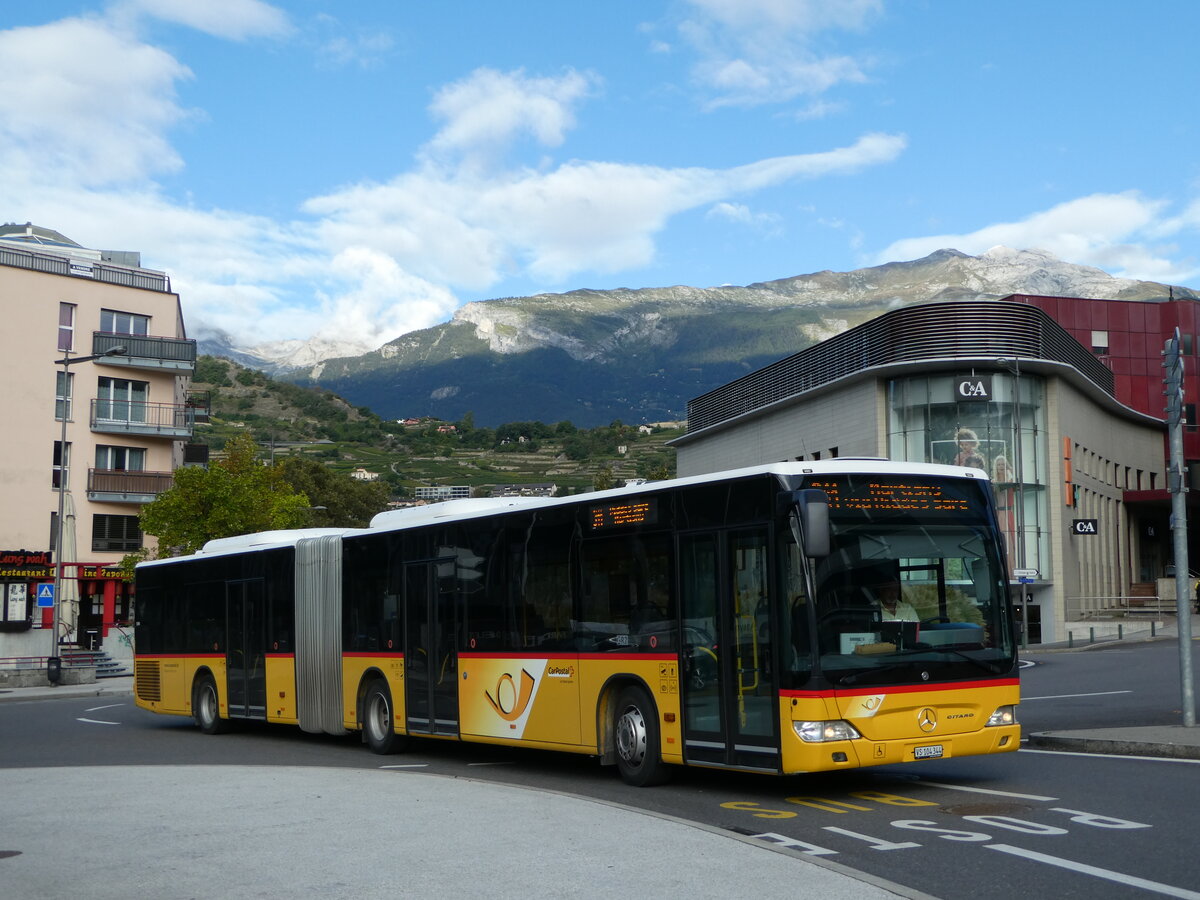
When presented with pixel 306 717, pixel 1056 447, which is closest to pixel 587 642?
Result: pixel 306 717

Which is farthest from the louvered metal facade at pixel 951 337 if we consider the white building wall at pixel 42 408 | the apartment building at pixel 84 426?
the white building wall at pixel 42 408

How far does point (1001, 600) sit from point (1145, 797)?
2103mm

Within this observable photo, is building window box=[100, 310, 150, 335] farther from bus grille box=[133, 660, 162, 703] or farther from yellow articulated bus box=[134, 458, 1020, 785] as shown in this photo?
yellow articulated bus box=[134, 458, 1020, 785]

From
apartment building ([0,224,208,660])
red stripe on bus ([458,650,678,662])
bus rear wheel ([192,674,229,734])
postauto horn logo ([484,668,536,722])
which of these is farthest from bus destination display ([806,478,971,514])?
apartment building ([0,224,208,660])

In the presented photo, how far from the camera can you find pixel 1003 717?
12.3 m

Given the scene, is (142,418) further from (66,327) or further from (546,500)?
(546,500)

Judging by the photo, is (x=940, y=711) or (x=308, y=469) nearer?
(x=940, y=711)

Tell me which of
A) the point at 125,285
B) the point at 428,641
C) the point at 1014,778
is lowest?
the point at 1014,778

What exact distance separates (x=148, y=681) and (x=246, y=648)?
4.31m

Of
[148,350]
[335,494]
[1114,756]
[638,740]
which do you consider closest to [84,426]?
[148,350]

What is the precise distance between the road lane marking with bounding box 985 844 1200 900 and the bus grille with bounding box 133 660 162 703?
61.4ft

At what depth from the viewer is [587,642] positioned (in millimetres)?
14086

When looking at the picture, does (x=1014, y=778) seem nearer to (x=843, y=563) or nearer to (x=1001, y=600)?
(x=1001, y=600)

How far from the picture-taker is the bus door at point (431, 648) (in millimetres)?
16641
